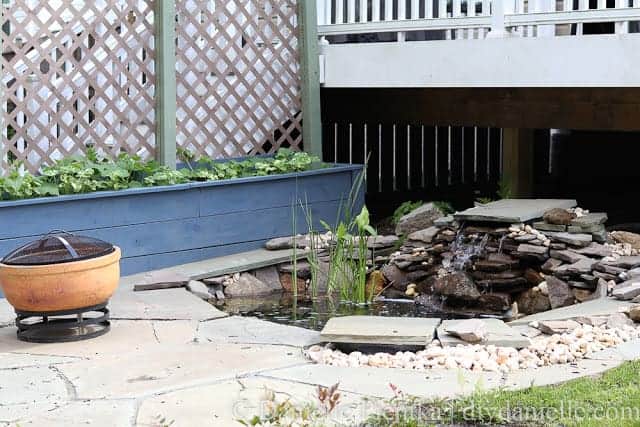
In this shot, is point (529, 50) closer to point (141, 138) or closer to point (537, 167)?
point (141, 138)

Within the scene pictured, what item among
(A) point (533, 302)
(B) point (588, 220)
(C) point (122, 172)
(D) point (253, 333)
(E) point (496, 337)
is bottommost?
(A) point (533, 302)

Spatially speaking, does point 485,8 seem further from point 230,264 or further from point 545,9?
point 230,264

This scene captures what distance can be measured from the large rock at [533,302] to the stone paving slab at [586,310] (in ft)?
2.33

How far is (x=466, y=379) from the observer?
4684 mm

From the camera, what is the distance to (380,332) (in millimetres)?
5348

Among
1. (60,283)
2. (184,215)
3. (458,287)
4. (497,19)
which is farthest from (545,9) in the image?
(60,283)

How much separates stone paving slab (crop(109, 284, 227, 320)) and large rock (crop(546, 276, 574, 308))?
7.25 ft

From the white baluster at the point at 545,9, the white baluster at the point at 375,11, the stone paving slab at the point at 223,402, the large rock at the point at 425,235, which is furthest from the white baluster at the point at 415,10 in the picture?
the stone paving slab at the point at 223,402

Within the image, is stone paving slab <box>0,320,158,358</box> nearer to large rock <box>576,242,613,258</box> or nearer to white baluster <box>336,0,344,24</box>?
large rock <box>576,242,613,258</box>

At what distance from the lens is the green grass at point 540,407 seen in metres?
3.96

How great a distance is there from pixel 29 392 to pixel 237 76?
174 inches

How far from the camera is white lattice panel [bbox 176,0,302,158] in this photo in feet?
27.4

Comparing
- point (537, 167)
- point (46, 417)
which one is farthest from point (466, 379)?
point (537, 167)

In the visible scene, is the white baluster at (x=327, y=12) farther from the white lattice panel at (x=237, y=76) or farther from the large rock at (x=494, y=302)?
the large rock at (x=494, y=302)
